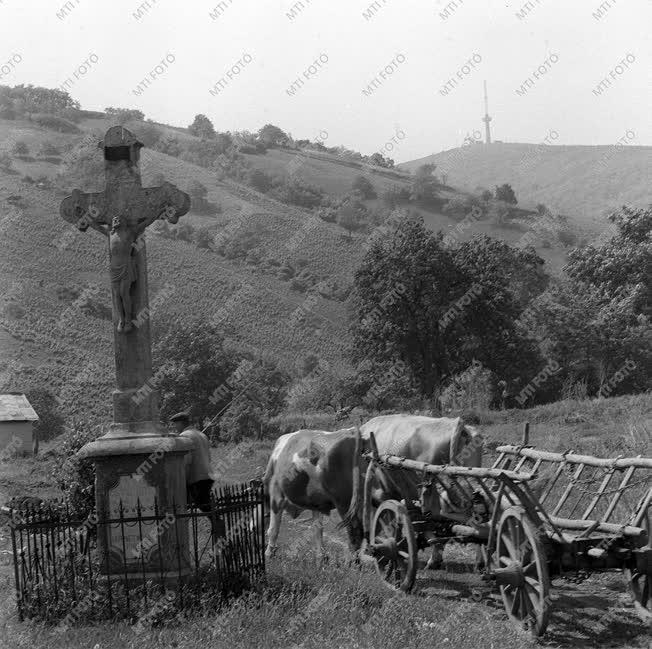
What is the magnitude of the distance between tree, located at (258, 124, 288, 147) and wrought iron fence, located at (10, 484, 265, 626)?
134115mm

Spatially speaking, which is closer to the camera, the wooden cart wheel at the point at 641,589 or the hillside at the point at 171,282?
the wooden cart wheel at the point at 641,589

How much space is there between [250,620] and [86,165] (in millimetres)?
94417

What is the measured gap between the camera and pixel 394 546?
394 inches

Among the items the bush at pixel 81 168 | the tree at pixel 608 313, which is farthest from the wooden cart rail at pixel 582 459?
the bush at pixel 81 168

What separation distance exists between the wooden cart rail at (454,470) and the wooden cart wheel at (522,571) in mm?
309

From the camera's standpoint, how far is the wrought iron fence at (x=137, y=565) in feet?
27.9

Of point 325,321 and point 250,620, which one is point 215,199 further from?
point 250,620

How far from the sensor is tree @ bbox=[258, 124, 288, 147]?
143 metres

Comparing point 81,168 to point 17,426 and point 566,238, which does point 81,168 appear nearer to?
point 566,238

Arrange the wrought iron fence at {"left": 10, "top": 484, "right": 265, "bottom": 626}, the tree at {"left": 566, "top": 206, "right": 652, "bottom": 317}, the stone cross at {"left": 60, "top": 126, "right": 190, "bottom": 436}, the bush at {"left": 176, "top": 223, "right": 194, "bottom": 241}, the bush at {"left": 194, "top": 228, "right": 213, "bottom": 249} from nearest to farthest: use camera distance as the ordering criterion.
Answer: the wrought iron fence at {"left": 10, "top": 484, "right": 265, "bottom": 626} < the stone cross at {"left": 60, "top": 126, "right": 190, "bottom": 436} < the tree at {"left": 566, "top": 206, "right": 652, "bottom": 317} < the bush at {"left": 194, "top": 228, "right": 213, "bottom": 249} < the bush at {"left": 176, "top": 223, "right": 194, "bottom": 241}

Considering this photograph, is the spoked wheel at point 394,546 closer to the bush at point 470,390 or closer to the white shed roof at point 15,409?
the bush at point 470,390

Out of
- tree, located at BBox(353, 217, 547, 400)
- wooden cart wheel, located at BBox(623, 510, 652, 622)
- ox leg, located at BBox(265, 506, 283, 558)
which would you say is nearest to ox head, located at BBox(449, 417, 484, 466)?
ox leg, located at BBox(265, 506, 283, 558)

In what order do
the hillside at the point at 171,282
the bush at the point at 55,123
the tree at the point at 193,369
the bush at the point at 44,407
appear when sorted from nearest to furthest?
the tree at the point at 193,369
the bush at the point at 44,407
the hillside at the point at 171,282
the bush at the point at 55,123

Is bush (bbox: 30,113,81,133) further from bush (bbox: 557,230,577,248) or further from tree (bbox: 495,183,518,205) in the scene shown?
bush (bbox: 557,230,577,248)
